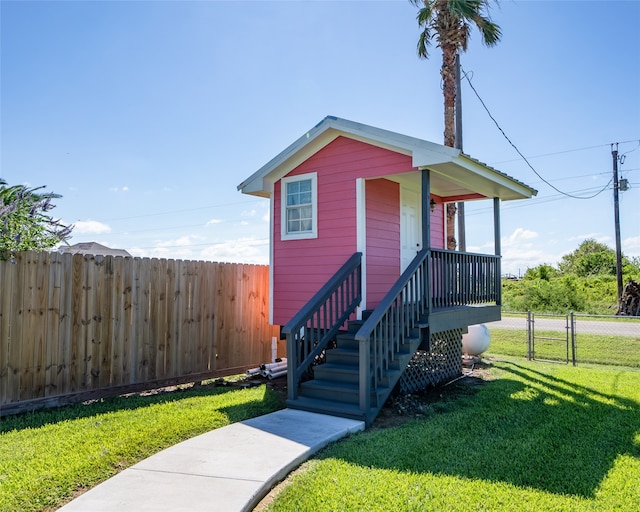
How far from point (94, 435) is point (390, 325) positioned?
11.3ft

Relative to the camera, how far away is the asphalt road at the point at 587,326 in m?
13.7

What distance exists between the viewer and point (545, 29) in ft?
38.2

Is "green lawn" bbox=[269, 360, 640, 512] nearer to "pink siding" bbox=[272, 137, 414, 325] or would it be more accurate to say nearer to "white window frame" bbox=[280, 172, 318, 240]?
"pink siding" bbox=[272, 137, 414, 325]

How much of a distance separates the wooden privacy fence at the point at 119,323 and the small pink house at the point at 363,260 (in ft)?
3.03


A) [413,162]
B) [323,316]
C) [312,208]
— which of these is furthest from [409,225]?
[323,316]

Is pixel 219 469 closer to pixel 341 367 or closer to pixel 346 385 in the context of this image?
pixel 346 385

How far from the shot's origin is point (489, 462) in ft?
13.2

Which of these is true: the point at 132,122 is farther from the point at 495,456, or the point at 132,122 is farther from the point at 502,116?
the point at 495,456

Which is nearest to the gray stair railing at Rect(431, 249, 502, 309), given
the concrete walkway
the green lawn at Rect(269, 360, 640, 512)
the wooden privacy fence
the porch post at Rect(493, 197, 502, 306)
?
the porch post at Rect(493, 197, 502, 306)

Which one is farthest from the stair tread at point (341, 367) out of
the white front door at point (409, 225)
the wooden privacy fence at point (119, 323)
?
the wooden privacy fence at point (119, 323)

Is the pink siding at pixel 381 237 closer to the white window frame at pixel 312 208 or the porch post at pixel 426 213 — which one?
the white window frame at pixel 312 208

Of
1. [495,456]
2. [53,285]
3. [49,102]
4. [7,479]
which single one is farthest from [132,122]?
[495,456]

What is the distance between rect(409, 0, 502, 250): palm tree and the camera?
1145 centimetres

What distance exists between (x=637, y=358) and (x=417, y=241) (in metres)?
5.77
